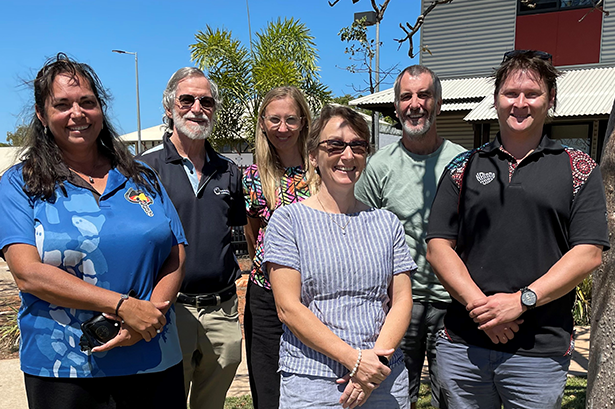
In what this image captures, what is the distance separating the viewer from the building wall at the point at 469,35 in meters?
15.3

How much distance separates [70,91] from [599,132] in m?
13.8

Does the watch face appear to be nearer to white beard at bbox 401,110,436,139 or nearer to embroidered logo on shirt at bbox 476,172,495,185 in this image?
embroidered logo on shirt at bbox 476,172,495,185

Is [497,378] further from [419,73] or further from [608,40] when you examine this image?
[608,40]

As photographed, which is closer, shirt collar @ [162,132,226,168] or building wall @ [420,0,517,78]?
shirt collar @ [162,132,226,168]

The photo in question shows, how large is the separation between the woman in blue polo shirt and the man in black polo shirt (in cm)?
Answer: 138

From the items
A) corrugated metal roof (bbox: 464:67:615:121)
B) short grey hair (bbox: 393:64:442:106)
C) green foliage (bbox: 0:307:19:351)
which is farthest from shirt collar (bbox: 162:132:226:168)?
corrugated metal roof (bbox: 464:67:615:121)

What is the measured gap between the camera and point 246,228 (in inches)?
141

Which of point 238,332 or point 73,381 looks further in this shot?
point 238,332

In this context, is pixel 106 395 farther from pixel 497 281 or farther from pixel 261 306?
pixel 497 281

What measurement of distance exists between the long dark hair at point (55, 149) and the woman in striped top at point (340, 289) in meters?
0.80

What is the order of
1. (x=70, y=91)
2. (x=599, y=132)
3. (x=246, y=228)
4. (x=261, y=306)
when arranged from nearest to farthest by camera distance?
→ (x=70, y=91), (x=261, y=306), (x=246, y=228), (x=599, y=132)

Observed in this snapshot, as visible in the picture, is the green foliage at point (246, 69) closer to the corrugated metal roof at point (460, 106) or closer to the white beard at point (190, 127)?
the corrugated metal roof at point (460, 106)

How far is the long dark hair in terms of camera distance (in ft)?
7.25

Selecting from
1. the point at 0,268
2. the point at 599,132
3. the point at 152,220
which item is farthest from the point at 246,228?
the point at 599,132
